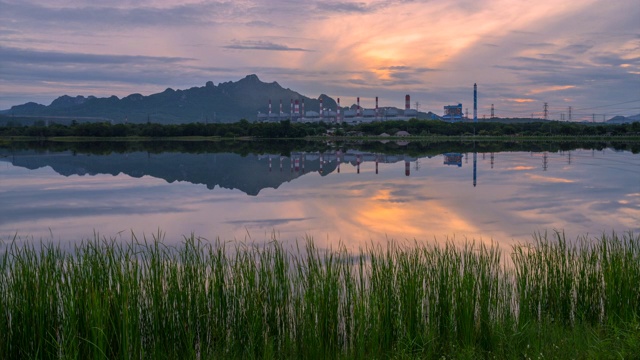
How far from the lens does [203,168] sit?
136 feet

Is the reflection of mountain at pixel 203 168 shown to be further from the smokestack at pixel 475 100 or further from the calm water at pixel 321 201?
the smokestack at pixel 475 100

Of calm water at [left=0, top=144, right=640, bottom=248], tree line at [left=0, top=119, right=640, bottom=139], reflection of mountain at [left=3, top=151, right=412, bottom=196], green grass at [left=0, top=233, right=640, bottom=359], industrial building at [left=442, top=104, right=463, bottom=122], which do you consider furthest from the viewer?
industrial building at [left=442, top=104, right=463, bottom=122]

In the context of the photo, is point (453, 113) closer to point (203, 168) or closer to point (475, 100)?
point (475, 100)

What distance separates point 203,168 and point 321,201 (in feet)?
63.0

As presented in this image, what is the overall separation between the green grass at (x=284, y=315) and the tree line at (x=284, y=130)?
319 ft

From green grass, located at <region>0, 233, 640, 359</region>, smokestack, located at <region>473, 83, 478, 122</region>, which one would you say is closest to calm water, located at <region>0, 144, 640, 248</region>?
green grass, located at <region>0, 233, 640, 359</region>

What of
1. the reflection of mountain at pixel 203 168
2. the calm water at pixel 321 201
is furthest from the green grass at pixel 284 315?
the reflection of mountain at pixel 203 168

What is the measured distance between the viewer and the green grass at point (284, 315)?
6.64 metres

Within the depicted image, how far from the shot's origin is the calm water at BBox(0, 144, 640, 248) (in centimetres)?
1734

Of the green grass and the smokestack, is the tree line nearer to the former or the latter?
the smokestack

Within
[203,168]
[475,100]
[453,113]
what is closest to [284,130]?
[475,100]

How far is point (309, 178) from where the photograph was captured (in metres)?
35.2

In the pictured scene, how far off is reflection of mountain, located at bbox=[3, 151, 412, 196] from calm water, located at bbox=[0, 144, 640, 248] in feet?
0.46

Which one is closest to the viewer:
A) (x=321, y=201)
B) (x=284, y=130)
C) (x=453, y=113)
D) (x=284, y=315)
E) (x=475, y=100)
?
(x=284, y=315)
